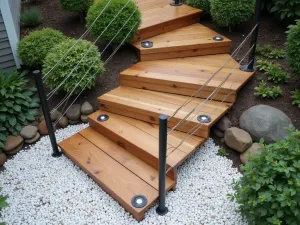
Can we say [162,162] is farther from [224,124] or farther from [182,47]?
[182,47]

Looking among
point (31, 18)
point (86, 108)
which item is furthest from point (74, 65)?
point (31, 18)

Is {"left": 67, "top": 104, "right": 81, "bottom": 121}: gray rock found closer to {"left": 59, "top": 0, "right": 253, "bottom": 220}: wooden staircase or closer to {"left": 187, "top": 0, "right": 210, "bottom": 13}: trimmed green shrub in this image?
{"left": 59, "top": 0, "right": 253, "bottom": 220}: wooden staircase

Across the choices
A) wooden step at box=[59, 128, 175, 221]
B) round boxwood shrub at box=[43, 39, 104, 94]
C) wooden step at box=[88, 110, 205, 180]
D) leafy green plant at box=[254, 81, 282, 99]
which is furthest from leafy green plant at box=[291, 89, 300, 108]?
round boxwood shrub at box=[43, 39, 104, 94]

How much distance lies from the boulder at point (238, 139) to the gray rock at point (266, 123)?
0.23 feet

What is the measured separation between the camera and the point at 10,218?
8.81 feet

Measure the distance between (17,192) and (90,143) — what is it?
84 cm

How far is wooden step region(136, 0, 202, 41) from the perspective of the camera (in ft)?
13.5

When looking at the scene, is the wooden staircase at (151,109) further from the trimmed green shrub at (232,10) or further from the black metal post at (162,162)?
the trimmed green shrub at (232,10)

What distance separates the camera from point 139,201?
2572 millimetres

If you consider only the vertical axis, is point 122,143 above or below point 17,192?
above

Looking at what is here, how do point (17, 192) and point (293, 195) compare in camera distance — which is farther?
point (17, 192)

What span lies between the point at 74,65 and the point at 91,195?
57.1 inches

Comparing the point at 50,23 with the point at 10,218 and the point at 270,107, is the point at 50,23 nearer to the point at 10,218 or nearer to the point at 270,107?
the point at 10,218

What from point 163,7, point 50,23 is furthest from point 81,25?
point 163,7
